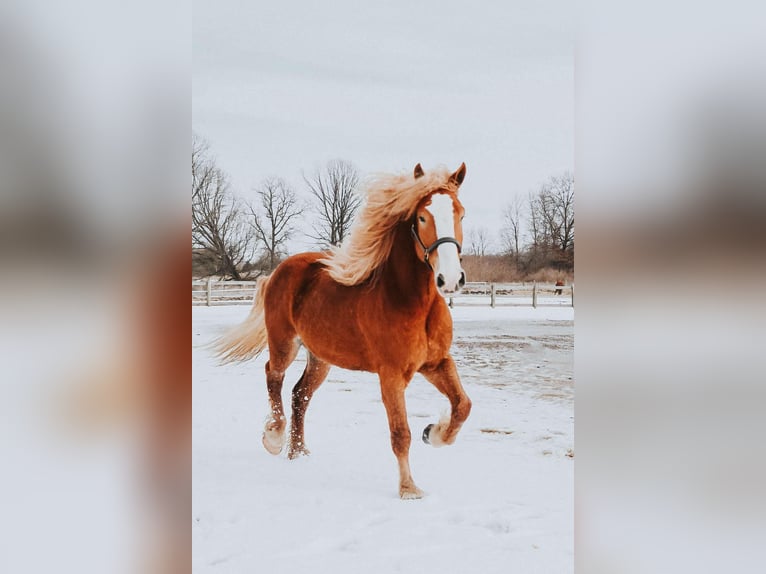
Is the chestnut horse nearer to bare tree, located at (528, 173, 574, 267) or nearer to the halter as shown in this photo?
the halter

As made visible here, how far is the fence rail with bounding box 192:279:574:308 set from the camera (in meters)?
2.05

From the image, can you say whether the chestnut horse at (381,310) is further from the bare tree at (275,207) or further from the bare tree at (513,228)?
the bare tree at (513,228)

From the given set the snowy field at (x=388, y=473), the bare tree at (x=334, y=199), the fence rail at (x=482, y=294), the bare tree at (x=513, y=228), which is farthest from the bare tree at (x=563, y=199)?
the bare tree at (x=334, y=199)

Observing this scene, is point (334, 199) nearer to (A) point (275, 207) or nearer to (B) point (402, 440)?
(A) point (275, 207)

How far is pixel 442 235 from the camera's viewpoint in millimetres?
1834

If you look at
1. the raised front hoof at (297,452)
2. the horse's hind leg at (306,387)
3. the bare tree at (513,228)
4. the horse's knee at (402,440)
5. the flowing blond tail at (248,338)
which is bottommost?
the raised front hoof at (297,452)

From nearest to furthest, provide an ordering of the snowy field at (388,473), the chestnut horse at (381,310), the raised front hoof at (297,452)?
the snowy field at (388,473) → the chestnut horse at (381,310) → the raised front hoof at (297,452)

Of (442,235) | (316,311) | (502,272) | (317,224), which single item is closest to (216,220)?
(317,224)

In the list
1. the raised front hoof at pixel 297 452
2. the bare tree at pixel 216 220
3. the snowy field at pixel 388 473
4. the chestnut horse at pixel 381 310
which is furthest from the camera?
the raised front hoof at pixel 297 452

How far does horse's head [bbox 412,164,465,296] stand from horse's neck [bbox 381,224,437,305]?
3cm

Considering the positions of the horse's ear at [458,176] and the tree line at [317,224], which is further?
the tree line at [317,224]

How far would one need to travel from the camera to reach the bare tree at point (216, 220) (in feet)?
6.62

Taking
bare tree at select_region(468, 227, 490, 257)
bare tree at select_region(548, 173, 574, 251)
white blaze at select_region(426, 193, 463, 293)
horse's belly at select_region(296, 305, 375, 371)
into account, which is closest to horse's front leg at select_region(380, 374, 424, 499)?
horse's belly at select_region(296, 305, 375, 371)
